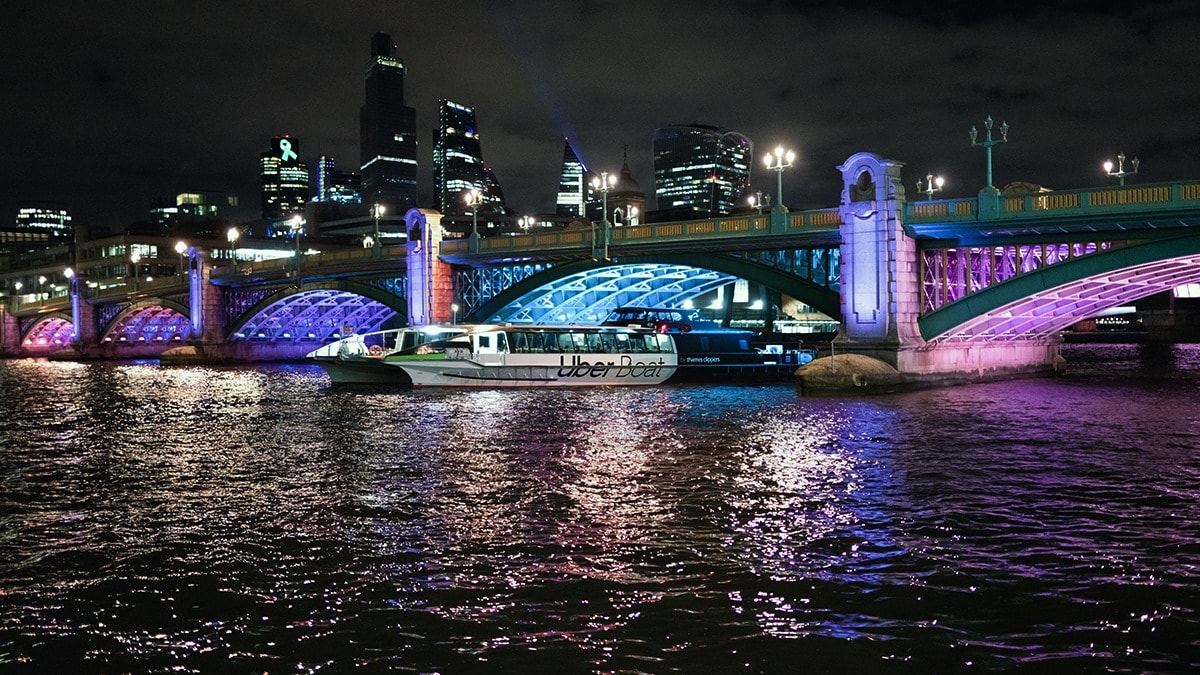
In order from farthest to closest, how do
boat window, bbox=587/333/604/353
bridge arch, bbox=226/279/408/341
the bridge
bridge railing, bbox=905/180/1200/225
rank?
bridge arch, bbox=226/279/408/341 < boat window, bbox=587/333/604/353 < the bridge < bridge railing, bbox=905/180/1200/225

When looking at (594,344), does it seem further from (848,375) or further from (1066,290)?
(1066,290)

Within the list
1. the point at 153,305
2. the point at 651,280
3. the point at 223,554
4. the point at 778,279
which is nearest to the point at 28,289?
the point at 153,305

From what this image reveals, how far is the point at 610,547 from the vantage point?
1748 cm

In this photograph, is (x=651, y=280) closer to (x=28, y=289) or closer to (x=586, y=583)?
(x=586, y=583)

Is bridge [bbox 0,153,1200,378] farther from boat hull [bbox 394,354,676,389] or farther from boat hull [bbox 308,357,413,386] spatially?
boat hull [bbox 308,357,413,386]

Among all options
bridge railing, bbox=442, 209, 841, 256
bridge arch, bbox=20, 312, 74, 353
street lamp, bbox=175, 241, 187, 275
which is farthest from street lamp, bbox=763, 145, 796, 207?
bridge arch, bbox=20, 312, 74, 353

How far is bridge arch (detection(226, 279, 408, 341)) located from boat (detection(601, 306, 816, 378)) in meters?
39.8

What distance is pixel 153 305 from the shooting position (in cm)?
12381

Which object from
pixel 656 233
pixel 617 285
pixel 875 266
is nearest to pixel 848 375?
pixel 875 266

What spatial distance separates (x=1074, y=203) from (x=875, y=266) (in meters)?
9.59

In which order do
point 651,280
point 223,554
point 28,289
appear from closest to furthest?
point 223,554 < point 651,280 < point 28,289

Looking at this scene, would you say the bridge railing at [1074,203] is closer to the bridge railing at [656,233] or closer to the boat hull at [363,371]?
the bridge railing at [656,233]

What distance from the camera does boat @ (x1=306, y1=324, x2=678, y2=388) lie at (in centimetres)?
5712

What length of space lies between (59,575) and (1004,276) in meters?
45.3
